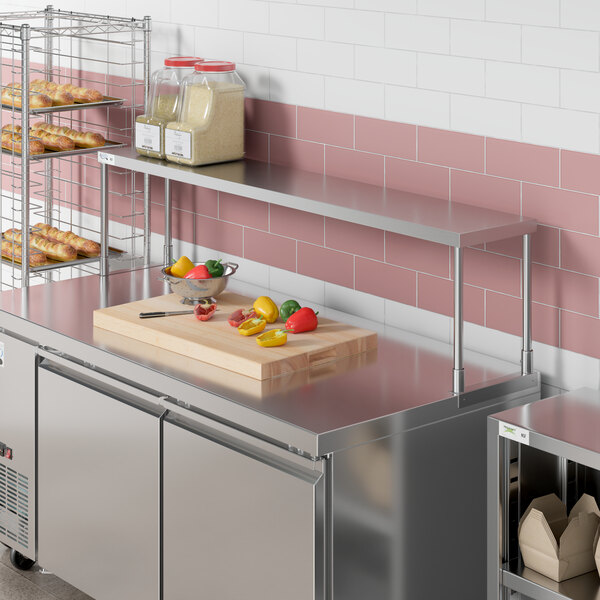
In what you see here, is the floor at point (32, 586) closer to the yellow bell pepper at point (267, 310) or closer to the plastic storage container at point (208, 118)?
the yellow bell pepper at point (267, 310)

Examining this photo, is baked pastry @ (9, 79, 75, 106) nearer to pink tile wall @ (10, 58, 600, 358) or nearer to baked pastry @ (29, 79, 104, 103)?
baked pastry @ (29, 79, 104, 103)

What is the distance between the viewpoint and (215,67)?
3.46m

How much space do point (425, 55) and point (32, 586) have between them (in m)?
2.02

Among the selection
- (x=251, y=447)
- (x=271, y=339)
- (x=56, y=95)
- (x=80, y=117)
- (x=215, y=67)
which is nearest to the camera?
(x=251, y=447)

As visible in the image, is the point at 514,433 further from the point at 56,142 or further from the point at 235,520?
the point at 56,142

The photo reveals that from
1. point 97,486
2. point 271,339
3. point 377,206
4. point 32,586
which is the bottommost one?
point 32,586

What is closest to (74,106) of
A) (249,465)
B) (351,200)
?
(351,200)

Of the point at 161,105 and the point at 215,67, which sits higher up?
the point at 215,67

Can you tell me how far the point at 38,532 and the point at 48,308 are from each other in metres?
0.68

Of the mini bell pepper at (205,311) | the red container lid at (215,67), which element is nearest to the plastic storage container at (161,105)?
the red container lid at (215,67)

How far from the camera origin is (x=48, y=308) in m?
3.52

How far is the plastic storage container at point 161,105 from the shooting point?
3.56 metres

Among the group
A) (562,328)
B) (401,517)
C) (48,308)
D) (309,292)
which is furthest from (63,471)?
(562,328)

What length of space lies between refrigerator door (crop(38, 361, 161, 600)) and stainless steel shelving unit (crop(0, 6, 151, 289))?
0.64 metres
